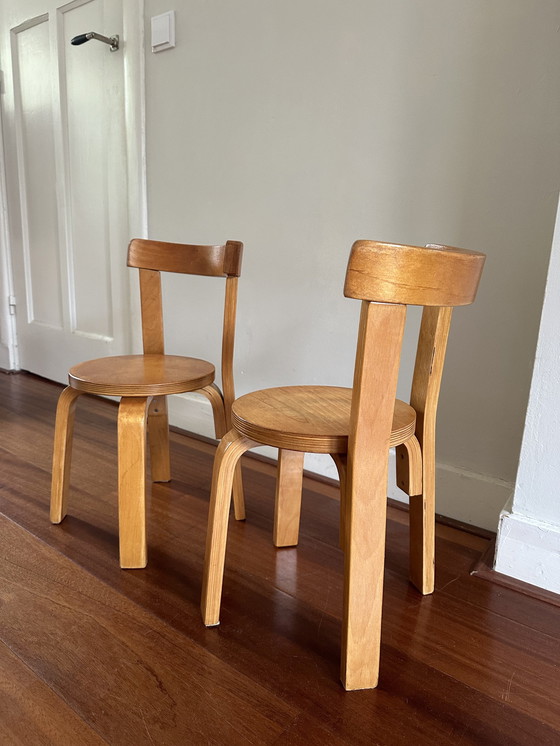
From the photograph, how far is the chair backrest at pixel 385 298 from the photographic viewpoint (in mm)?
710

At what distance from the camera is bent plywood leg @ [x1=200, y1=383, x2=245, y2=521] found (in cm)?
128

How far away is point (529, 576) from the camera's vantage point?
113 centimetres

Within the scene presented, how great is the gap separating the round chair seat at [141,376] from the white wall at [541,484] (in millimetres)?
683

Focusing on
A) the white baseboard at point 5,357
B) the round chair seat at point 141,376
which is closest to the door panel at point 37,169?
the white baseboard at point 5,357

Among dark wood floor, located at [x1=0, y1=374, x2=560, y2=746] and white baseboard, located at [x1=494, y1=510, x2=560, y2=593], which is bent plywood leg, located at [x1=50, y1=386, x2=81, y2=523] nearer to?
dark wood floor, located at [x1=0, y1=374, x2=560, y2=746]

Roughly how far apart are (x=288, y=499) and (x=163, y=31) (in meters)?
1.53

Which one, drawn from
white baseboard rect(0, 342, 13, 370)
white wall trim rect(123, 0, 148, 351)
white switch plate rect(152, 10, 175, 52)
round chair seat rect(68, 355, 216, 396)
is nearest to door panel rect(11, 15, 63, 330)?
white baseboard rect(0, 342, 13, 370)

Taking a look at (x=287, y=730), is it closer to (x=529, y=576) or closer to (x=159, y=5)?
(x=529, y=576)

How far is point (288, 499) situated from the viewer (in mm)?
1231

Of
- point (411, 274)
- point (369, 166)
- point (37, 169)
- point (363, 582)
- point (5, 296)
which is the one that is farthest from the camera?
point (5, 296)

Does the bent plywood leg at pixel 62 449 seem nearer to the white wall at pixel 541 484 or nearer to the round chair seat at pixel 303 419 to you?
the round chair seat at pixel 303 419

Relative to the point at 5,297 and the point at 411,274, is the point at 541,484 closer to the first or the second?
the point at 411,274

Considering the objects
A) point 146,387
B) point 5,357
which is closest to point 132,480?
point 146,387

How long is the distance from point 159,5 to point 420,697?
2.03 metres
